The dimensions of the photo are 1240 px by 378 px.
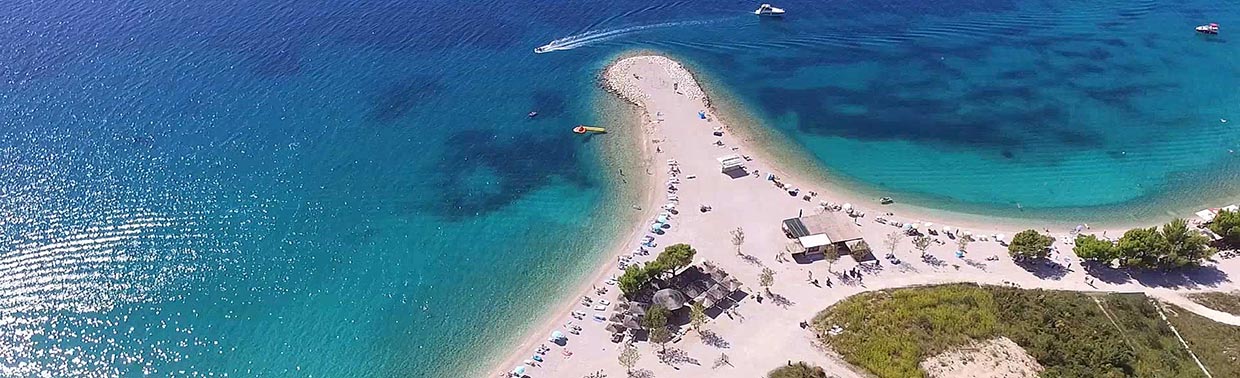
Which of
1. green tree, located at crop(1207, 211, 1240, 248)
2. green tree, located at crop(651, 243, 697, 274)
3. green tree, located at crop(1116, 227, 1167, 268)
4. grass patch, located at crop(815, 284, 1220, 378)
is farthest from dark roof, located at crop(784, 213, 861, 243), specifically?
green tree, located at crop(1207, 211, 1240, 248)

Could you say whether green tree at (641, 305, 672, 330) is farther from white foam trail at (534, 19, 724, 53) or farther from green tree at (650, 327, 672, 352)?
white foam trail at (534, 19, 724, 53)

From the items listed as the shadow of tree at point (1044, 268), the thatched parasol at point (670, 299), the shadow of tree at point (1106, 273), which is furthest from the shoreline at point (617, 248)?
the shadow of tree at point (1106, 273)

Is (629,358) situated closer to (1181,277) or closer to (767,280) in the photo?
(767,280)

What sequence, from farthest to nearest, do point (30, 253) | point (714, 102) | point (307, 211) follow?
point (714, 102) → point (307, 211) → point (30, 253)

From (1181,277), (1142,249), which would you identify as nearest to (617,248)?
(1142,249)

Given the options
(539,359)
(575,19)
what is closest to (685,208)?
(539,359)

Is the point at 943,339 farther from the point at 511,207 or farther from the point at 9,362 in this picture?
the point at 9,362
